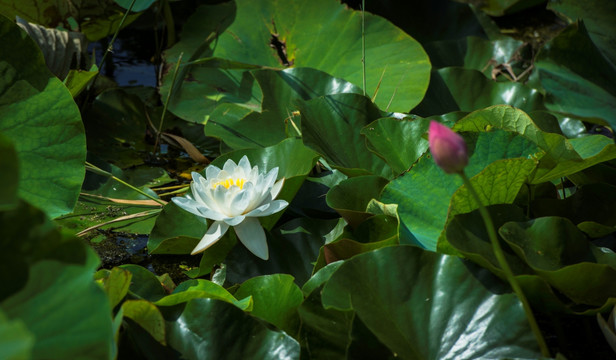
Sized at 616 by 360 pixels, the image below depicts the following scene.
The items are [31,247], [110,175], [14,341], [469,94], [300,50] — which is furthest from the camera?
[300,50]

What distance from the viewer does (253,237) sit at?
3.25 ft

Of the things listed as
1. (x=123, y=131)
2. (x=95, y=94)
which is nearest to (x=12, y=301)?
(x=123, y=131)

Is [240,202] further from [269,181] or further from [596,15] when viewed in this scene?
[596,15]

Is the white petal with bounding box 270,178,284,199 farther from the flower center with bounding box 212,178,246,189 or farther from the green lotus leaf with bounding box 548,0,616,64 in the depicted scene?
the green lotus leaf with bounding box 548,0,616,64

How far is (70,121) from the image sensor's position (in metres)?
1.01

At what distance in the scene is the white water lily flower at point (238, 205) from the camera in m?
0.96

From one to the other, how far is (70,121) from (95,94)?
0.80 m

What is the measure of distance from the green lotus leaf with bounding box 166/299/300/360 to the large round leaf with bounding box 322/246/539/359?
8 cm

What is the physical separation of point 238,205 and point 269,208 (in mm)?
62

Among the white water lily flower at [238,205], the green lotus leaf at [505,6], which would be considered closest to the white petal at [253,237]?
the white water lily flower at [238,205]

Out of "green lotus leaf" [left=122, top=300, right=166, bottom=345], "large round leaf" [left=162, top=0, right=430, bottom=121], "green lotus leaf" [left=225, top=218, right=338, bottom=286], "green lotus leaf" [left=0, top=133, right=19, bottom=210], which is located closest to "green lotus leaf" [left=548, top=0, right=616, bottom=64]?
"large round leaf" [left=162, top=0, right=430, bottom=121]

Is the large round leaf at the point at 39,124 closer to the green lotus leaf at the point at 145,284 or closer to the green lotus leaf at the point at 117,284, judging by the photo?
the green lotus leaf at the point at 145,284

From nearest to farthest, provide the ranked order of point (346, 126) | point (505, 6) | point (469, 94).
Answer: point (346, 126), point (469, 94), point (505, 6)

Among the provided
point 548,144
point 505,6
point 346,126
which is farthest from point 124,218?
point 505,6
